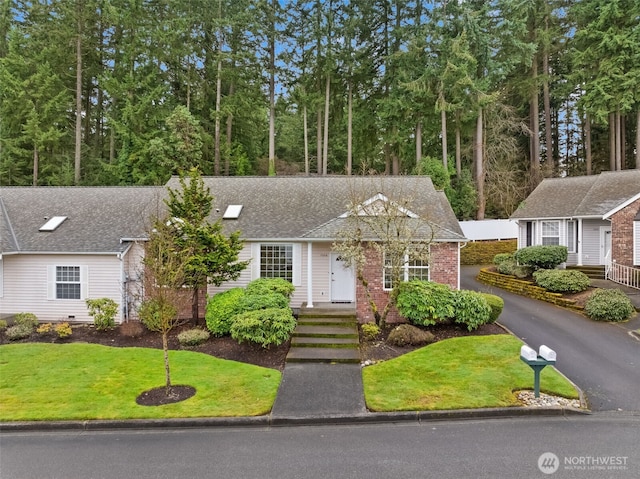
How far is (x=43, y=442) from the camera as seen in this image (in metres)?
6.41

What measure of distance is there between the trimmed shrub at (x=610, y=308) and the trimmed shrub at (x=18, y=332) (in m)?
19.3

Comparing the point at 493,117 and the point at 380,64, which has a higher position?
the point at 380,64

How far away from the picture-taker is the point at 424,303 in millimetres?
11195

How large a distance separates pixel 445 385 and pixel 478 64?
86.8 ft

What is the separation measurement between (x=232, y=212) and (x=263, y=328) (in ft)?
20.6

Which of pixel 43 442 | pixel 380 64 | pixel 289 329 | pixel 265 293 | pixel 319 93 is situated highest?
pixel 380 64

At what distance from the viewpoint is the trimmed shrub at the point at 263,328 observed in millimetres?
10123

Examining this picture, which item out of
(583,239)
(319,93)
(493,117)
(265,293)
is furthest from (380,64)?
(265,293)

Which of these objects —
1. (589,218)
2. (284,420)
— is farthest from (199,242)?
(589,218)

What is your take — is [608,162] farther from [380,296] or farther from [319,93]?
[380,296]

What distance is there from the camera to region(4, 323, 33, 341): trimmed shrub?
1164cm

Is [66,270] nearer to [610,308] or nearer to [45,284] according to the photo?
[45,284]

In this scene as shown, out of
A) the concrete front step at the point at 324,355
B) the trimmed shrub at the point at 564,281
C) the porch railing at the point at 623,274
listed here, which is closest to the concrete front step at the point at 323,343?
the concrete front step at the point at 324,355

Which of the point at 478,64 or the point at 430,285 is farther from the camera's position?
the point at 478,64
